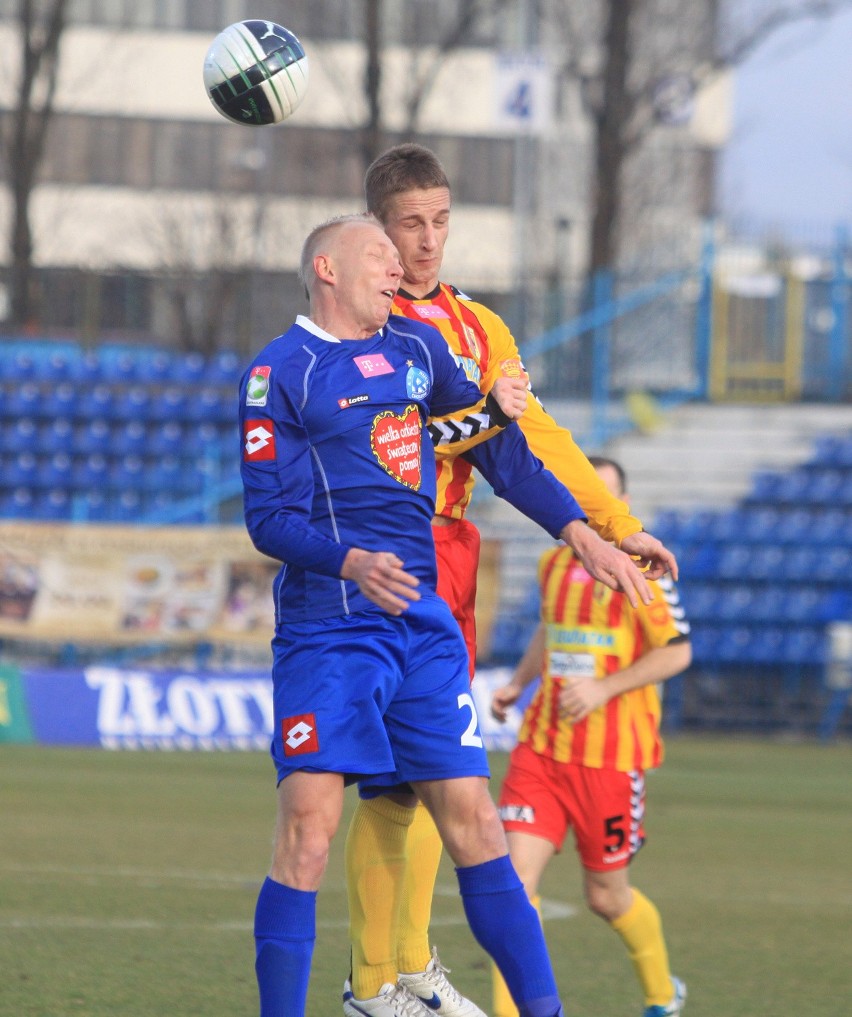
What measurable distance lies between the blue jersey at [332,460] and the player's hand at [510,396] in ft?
0.69

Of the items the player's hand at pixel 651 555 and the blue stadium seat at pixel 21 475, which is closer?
the player's hand at pixel 651 555

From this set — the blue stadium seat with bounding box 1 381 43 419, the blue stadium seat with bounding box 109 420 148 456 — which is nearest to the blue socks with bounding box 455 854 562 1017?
the blue stadium seat with bounding box 109 420 148 456

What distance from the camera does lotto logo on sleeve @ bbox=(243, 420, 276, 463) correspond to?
446 centimetres

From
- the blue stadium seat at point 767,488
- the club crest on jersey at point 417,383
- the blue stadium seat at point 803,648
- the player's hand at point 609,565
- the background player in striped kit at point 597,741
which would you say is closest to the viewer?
the club crest on jersey at point 417,383

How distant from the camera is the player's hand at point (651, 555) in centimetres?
489

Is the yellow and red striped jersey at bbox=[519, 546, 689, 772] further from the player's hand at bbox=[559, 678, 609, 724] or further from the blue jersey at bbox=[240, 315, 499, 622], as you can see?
the blue jersey at bbox=[240, 315, 499, 622]

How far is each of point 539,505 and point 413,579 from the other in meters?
0.82

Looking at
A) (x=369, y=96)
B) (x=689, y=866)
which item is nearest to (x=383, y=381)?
(x=689, y=866)

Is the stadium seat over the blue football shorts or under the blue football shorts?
over

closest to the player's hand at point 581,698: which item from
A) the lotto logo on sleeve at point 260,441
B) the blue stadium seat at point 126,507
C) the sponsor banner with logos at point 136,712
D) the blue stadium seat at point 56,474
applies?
the lotto logo on sleeve at point 260,441

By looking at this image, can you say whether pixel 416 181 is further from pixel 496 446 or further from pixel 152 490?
pixel 152 490

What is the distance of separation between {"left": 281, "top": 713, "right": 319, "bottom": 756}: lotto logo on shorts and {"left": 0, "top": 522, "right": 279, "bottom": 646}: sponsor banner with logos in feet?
42.0

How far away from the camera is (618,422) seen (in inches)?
846

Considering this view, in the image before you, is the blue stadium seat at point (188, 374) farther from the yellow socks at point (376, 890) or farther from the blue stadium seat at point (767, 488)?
the yellow socks at point (376, 890)
